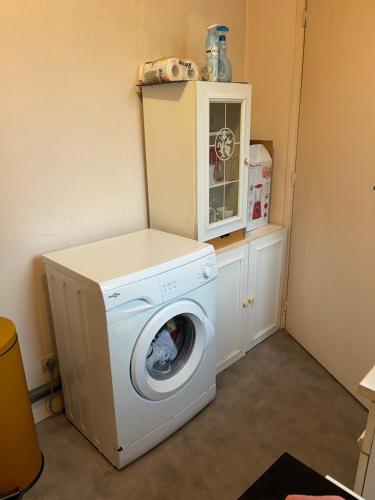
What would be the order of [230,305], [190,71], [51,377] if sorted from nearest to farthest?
[190,71], [51,377], [230,305]

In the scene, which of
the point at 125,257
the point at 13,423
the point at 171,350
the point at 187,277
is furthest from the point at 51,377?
the point at 187,277

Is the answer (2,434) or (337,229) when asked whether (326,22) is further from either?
(2,434)

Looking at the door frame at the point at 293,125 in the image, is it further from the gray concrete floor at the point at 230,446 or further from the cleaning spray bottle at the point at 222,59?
the gray concrete floor at the point at 230,446

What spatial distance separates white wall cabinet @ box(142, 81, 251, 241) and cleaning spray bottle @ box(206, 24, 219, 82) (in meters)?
0.07

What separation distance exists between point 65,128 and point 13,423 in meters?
1.29

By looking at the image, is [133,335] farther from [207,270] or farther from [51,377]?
[51,377]

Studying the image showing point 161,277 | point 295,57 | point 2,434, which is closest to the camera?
point 2,434

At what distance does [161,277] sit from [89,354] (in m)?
0.45

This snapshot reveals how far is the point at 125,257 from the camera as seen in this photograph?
1650mm

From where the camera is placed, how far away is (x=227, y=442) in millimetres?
1818

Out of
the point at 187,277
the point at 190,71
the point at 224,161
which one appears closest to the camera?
the point at 187,277

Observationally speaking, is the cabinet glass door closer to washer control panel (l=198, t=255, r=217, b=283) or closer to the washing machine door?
washer control panel (l=198, t=255, r=217, b=283)

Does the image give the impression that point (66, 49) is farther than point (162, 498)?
Yes

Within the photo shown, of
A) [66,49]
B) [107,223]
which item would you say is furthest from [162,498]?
[66,49]
